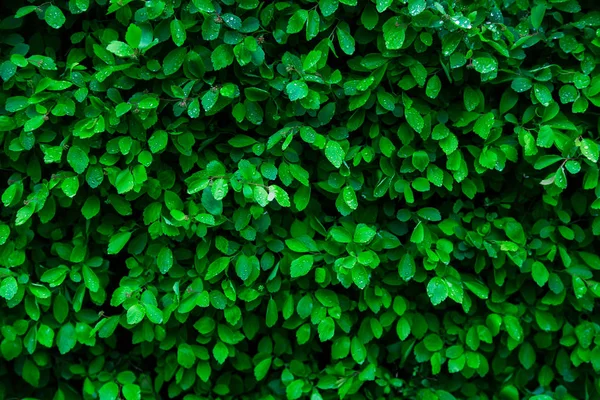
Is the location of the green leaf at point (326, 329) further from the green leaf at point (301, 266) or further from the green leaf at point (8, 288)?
the green leaf at point (8, 288)

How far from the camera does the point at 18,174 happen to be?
2.66 metres

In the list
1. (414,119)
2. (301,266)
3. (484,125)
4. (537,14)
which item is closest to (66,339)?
(301,266)

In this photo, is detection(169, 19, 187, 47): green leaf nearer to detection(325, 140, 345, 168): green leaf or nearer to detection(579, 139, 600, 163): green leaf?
detection(325, 140, 345, 168): green leaf

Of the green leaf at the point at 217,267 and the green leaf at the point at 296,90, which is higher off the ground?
the green leaf at the point at 296,90

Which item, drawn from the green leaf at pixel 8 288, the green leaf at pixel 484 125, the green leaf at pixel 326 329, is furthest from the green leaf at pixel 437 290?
the green leaf at pixel 8 288

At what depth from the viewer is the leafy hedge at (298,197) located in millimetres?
2498

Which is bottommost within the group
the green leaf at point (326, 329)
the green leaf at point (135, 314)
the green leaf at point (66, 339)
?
the green leaf at point (66, 339)

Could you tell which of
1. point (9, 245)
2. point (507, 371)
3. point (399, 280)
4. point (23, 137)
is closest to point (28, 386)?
point (9, 245)

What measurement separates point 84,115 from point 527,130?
1.77 metres

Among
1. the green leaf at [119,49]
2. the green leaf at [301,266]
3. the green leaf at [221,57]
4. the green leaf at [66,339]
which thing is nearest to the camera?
the green leaf at [119,49]

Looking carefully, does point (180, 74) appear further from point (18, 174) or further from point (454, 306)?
point (454, 306)

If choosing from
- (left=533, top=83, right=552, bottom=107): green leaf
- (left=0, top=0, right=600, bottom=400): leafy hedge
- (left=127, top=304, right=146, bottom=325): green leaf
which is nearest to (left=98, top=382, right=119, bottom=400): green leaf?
(left=0, top=0, right=600, bottom=400): leafy hedge

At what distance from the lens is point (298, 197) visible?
104 inches

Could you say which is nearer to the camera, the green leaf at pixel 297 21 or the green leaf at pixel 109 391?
the green leaf at pixel 297 21
